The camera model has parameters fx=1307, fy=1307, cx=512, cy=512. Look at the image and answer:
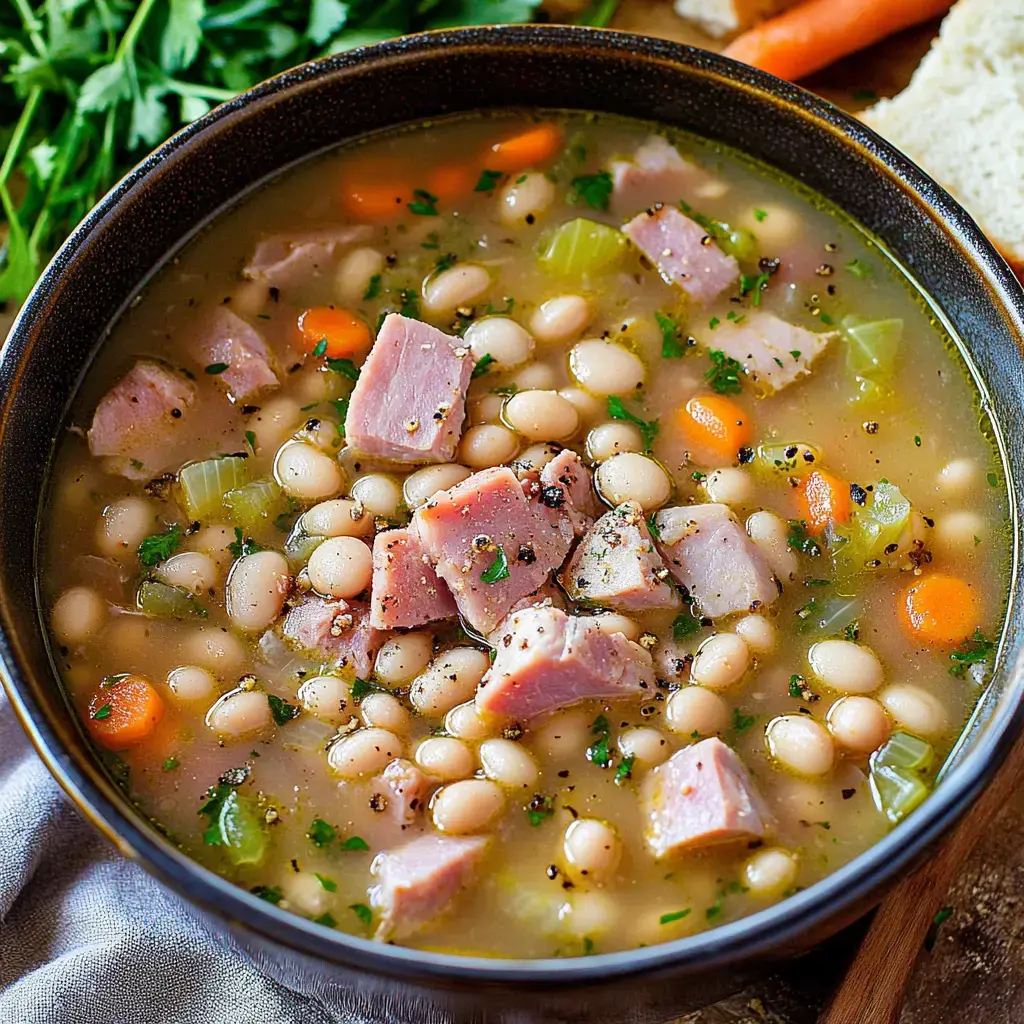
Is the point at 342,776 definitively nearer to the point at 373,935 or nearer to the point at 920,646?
the point at 373,935

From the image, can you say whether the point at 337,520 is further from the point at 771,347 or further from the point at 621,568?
the point at 771,347

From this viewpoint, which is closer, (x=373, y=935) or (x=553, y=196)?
(x=373, y=935)

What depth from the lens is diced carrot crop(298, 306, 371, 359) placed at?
2746 millimetres

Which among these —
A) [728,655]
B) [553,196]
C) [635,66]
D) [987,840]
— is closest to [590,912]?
[728,655]

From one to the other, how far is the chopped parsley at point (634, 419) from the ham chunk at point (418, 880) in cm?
90

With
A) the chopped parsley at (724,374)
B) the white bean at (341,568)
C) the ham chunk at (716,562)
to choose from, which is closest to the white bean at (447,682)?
the white bean at (341,568)

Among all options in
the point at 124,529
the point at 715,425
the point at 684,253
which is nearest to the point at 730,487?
the point at 715,425

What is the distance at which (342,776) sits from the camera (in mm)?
2314

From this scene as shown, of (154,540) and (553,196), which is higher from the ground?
(553,196)

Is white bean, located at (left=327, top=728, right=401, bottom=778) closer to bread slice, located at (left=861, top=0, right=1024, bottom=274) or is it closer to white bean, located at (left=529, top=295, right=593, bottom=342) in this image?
white bean, located at (left=529, top=295, right=593, bottom=342)

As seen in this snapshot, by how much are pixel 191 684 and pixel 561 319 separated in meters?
1.05

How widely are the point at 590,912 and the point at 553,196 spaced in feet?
5.10

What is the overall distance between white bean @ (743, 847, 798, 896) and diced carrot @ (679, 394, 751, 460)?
823mm

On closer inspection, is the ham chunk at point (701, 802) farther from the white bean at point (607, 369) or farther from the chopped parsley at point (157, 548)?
the chopped parsley at point (157, 548)
